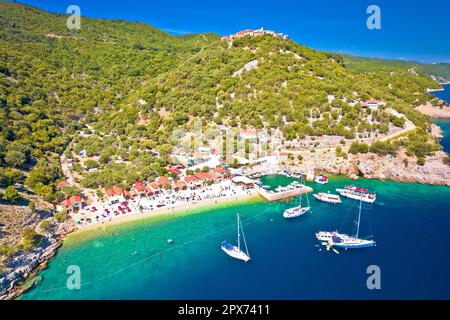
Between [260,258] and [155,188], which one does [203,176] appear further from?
[260,258]

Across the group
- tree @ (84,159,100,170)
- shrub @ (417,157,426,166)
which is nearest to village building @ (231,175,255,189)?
tree @ (84,159,100,170)

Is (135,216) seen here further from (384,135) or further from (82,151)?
(384,135)

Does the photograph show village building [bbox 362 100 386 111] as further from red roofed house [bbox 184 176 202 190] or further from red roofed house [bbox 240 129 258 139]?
red roofed house [bbox 184 176 202 190]

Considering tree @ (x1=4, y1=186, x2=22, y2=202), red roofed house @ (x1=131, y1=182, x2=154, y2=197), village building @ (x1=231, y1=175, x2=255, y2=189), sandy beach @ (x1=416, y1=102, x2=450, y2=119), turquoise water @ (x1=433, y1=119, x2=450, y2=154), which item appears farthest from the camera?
sandy beach @ (x1=416, y1=102, x2=450, y2=119)

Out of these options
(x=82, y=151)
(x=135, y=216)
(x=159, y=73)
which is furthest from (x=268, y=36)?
(x=135, y=216)

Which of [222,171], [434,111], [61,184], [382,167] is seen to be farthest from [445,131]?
[61,184]

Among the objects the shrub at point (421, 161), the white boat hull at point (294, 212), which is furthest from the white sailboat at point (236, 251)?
the shrub at point (421, 161)
